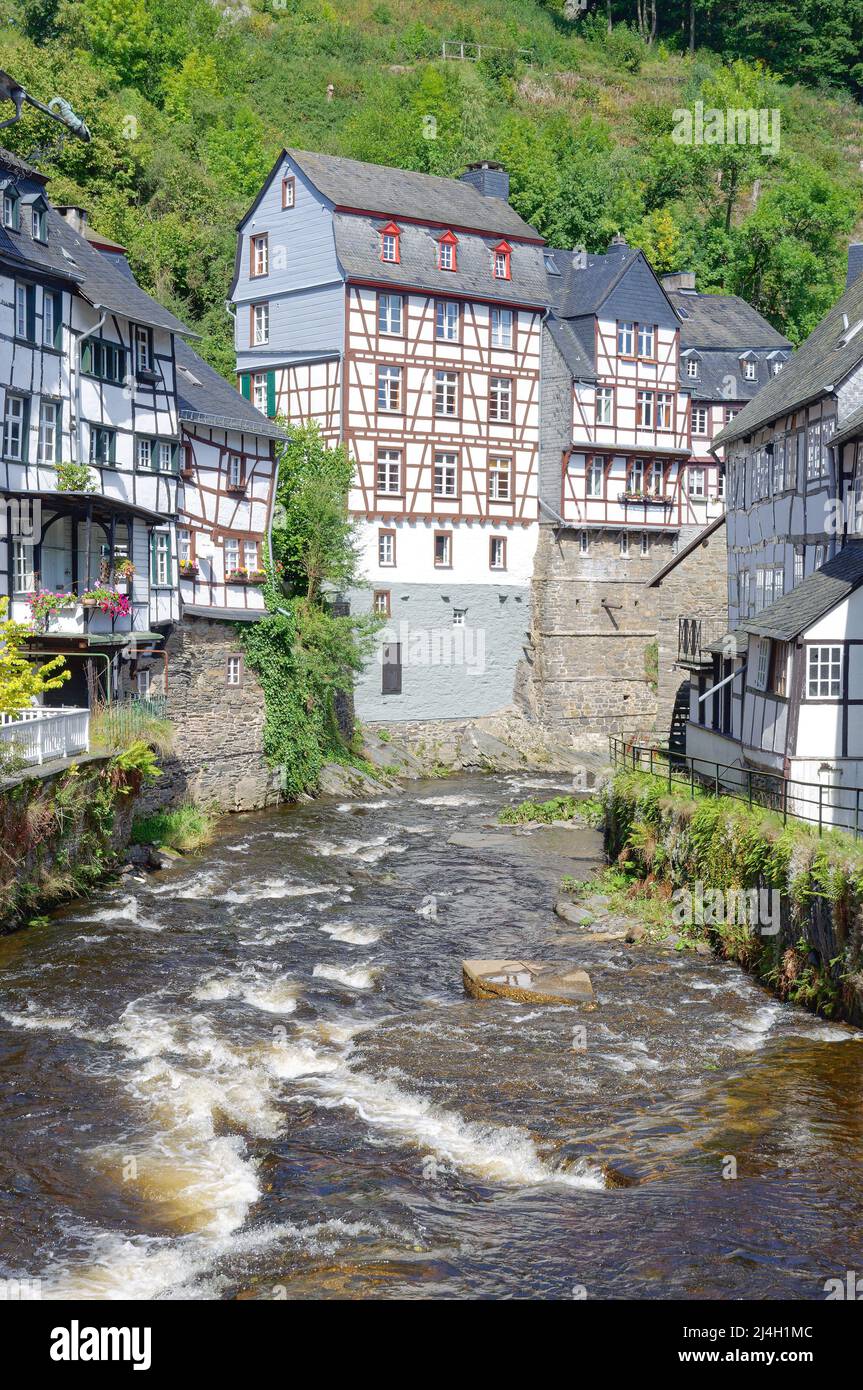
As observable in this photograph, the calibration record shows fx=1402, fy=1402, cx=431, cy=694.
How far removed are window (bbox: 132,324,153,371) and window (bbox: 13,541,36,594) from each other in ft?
20.4

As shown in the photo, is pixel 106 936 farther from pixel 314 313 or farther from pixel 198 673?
pixel 314 313

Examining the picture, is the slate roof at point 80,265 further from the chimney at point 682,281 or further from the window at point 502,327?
the chimney at point 682,281

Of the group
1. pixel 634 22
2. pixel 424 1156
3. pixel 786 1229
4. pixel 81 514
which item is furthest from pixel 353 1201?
pixel 634 22

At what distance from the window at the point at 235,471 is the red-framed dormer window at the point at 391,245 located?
10.5m

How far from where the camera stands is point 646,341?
48688 mm

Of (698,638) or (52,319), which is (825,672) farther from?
(52,319)

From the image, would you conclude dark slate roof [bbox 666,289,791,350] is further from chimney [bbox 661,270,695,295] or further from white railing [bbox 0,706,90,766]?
white railing [bbox 0,706,90,766]

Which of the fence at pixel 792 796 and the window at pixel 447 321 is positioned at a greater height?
the window at pixel 447 321

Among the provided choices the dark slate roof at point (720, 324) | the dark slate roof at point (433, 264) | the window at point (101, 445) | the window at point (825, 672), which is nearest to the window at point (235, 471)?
the window at point (101, 445)

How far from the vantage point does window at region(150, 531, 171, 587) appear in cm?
3262

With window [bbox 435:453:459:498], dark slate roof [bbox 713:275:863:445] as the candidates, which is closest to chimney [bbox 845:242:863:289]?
dark slate roof [bbox 713:275:863:445]

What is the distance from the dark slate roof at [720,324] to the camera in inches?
2098

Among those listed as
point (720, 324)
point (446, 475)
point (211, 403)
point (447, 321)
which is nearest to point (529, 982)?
point (211, 403)

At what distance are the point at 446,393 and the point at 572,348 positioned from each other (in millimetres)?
5345
